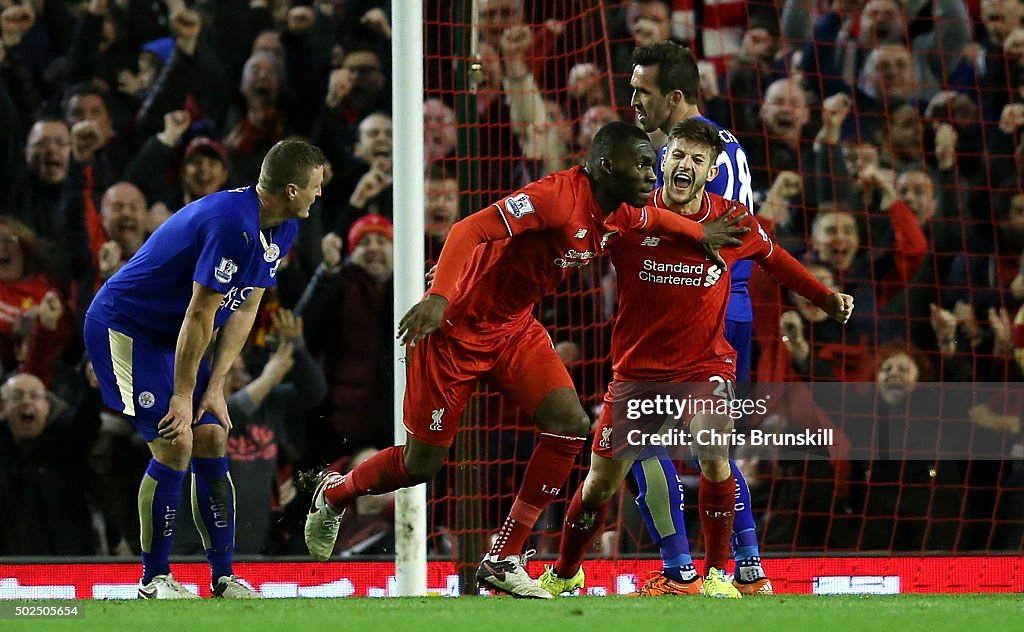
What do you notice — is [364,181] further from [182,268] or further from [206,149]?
[182,268]

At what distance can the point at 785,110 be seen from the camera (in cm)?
763

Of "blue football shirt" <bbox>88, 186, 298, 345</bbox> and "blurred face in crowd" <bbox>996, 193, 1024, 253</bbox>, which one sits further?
"blurred face in crowd" <bbox>996, 193, 1024, 253</bbox>

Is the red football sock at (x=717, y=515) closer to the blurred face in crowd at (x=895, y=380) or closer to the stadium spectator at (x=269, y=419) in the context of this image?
the blurred face in crowd at (x=895, y=380)

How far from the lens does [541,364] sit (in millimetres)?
4934

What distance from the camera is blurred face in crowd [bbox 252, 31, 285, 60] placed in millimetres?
7660

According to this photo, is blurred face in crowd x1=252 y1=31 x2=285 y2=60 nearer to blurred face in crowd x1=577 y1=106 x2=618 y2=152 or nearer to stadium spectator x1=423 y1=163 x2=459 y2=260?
stadium spectator x1=423 y1=163 x2=459 y2=260

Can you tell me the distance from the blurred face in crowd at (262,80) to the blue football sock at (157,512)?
9.54 ft

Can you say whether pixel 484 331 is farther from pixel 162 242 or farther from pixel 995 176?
pixel 995 176

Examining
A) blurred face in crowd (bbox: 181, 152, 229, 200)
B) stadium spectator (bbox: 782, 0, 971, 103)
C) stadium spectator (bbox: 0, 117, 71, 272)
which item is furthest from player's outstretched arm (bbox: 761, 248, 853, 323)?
stadium spectator (bbox: 0, 117, 71, 272)

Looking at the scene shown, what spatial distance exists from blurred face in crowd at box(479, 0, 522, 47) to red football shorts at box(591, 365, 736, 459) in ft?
8.41

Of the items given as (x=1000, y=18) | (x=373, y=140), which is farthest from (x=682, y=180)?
(x=1000, y=18)

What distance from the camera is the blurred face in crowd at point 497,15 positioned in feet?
23.9

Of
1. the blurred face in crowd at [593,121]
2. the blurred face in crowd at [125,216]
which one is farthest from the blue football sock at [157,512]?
the blurred face in crowd at [593,121]

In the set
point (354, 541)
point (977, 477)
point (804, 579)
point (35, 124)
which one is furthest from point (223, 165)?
point (977, 477)
